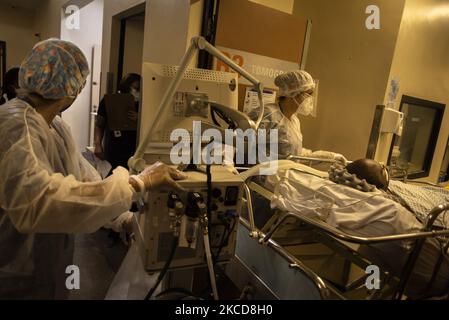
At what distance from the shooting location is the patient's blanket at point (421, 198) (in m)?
1.27

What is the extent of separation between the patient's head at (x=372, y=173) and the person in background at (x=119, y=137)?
65.4 inches

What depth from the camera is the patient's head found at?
143 centimetres

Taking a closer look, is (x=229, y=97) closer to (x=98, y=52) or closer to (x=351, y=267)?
(x=351, y=267)

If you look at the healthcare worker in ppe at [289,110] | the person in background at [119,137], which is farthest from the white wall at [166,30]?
the healthcare worker in ppe at [289,110]

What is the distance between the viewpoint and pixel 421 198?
1.42m

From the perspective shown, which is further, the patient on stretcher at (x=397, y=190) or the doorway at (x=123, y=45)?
the doorway at (x=123, y=45)

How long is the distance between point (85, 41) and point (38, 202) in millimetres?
4412

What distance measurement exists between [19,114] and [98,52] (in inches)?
162

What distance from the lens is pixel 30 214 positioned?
2.60 ft

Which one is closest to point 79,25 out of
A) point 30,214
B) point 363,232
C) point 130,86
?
point 130,86
